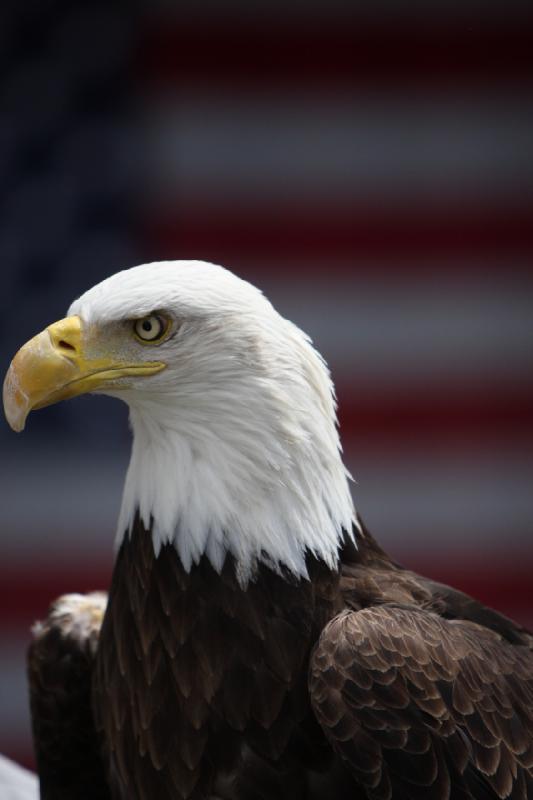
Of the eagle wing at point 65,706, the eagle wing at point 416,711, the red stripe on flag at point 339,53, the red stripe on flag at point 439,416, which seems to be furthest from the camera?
the red stripe on flag at point 439,416

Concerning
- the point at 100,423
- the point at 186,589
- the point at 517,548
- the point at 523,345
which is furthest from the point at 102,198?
the point at 186,589


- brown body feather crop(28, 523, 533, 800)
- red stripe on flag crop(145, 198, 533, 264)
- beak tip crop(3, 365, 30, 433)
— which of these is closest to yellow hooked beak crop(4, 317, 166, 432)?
beak tip crop(3, 365, 30, 433)

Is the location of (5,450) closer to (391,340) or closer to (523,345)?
(391,340)

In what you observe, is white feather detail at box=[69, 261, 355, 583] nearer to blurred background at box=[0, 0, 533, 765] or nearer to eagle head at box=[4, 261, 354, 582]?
eagle head at box=[4, 261, 354, 582]

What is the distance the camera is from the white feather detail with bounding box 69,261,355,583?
1.44m

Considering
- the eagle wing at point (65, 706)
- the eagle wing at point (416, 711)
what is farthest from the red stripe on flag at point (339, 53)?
the eagle wing at point (416, 711)

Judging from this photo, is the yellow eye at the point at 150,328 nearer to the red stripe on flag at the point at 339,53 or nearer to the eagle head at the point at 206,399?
the eagle head at the point at 206,399

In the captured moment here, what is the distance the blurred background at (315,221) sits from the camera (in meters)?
3.11

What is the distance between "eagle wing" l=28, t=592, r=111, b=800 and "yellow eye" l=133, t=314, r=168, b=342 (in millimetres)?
480

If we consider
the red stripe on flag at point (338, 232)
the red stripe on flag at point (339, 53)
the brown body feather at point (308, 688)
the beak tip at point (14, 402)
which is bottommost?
the brown body feather at point (308, 688)

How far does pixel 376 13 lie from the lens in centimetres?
310

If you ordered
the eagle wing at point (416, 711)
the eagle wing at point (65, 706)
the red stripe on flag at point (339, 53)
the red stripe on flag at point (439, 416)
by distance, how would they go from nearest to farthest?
the eagle wing at point (416, 711), the eagle wing at point (65, 706), the red stripe on flag at point (339, 53), the red stripe on flag at point (439, 416)

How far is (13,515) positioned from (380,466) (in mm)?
850

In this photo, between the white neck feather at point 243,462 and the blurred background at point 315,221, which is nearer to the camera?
the white neck feather at point 243,462
